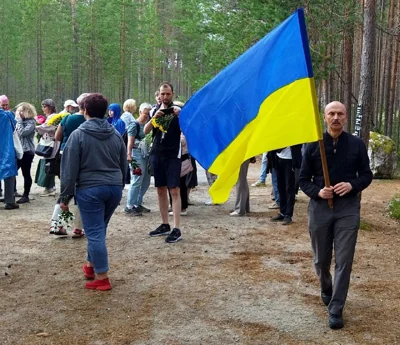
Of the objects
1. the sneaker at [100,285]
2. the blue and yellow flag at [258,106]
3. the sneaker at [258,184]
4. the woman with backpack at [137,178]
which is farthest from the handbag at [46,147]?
the sneaker at [258,184]

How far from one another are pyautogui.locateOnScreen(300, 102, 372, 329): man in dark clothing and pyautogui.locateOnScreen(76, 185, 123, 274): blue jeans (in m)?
1.91

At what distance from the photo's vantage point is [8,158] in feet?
30.5

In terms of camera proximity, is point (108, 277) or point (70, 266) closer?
point (108, 277)

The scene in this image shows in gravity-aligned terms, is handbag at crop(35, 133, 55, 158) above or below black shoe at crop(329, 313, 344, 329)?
above

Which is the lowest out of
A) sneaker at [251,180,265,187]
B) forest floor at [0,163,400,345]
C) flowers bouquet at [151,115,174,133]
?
sneaker at [251,180,265,187]

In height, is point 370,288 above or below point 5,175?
below

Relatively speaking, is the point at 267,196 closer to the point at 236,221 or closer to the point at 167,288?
the point at 236,221

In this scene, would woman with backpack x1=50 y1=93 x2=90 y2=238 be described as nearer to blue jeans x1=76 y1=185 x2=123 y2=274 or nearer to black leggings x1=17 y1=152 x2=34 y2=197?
blue jeans x1=76 y1=185 x2=123 y2=274

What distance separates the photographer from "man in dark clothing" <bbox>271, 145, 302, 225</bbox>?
27.8ft

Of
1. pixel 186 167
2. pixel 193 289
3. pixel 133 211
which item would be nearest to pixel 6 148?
pixel 133 211

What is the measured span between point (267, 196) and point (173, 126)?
479 centimetres

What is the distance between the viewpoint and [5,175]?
9.22 metres

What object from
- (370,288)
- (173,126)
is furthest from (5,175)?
(370,288)

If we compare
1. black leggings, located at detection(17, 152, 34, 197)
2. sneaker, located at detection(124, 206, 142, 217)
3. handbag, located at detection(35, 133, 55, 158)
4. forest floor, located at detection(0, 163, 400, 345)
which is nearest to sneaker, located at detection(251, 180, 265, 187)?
forest floor, located at detection(0, 163, 400, 345)
